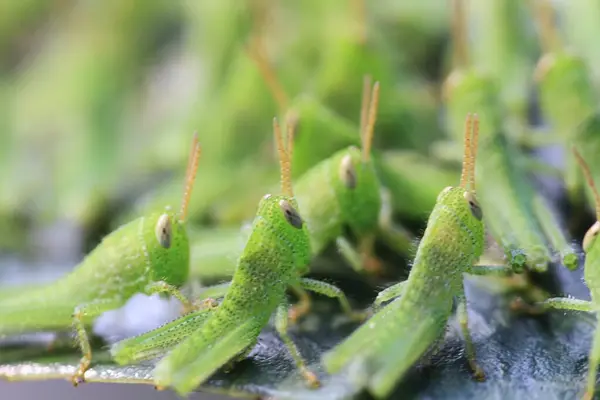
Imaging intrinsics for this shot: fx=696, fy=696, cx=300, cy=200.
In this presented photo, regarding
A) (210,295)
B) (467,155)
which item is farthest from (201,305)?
(467,155)

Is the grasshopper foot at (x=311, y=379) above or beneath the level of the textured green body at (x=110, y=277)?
beneath

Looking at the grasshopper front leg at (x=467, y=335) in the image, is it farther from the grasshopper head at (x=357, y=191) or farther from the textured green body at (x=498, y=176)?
the grasshopper head at (x=357, y=191)

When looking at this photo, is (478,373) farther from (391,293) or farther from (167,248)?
(167,248)

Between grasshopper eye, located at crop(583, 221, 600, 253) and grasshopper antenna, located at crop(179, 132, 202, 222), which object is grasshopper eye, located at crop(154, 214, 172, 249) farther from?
grasshopper eye, located at crop(583, 221, 600, 253)

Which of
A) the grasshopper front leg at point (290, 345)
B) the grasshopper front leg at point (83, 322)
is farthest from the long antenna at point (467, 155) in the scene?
the grasshopper front leg at point (83, 322)

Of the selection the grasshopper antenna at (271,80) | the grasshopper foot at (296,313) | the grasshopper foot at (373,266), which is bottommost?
the grasshopper foot at (296,313)

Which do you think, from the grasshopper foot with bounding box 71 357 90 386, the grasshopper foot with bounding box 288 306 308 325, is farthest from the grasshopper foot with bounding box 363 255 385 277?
the grasshopper foot with bounding box 71 357 90 386

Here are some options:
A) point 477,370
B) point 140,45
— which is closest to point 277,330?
point 477,370
